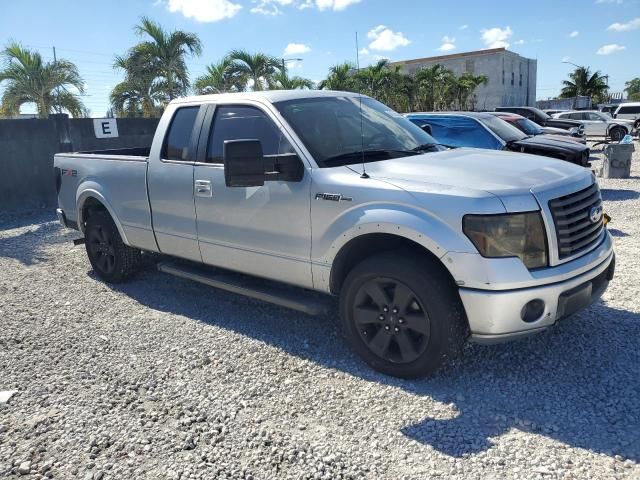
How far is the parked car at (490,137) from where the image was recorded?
927 centimetres

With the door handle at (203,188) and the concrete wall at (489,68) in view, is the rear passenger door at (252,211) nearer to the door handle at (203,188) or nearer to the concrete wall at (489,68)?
the door handle at (203,188)

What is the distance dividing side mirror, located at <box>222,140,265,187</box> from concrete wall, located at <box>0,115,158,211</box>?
913 centimetres

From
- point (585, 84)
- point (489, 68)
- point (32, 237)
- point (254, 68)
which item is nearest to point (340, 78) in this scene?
point (254, 68)

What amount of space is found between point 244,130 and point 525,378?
2.77 metres

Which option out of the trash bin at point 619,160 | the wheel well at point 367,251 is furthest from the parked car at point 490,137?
the wheel well at point 367,251

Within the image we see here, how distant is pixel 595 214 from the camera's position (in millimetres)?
3660

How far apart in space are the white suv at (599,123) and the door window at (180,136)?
981 inches

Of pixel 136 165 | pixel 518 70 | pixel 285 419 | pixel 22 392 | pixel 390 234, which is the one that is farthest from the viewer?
pixel 518 70

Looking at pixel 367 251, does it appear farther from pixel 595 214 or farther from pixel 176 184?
pixel 176 184

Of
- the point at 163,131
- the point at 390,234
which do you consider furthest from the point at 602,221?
the point at 163,131

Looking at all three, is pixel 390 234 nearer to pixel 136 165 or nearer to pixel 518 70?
pixel 136 165

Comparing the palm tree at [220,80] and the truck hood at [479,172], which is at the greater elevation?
the palm tree at [220,80]

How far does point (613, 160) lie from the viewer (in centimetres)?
1268

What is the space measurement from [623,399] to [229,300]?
3415 mm
